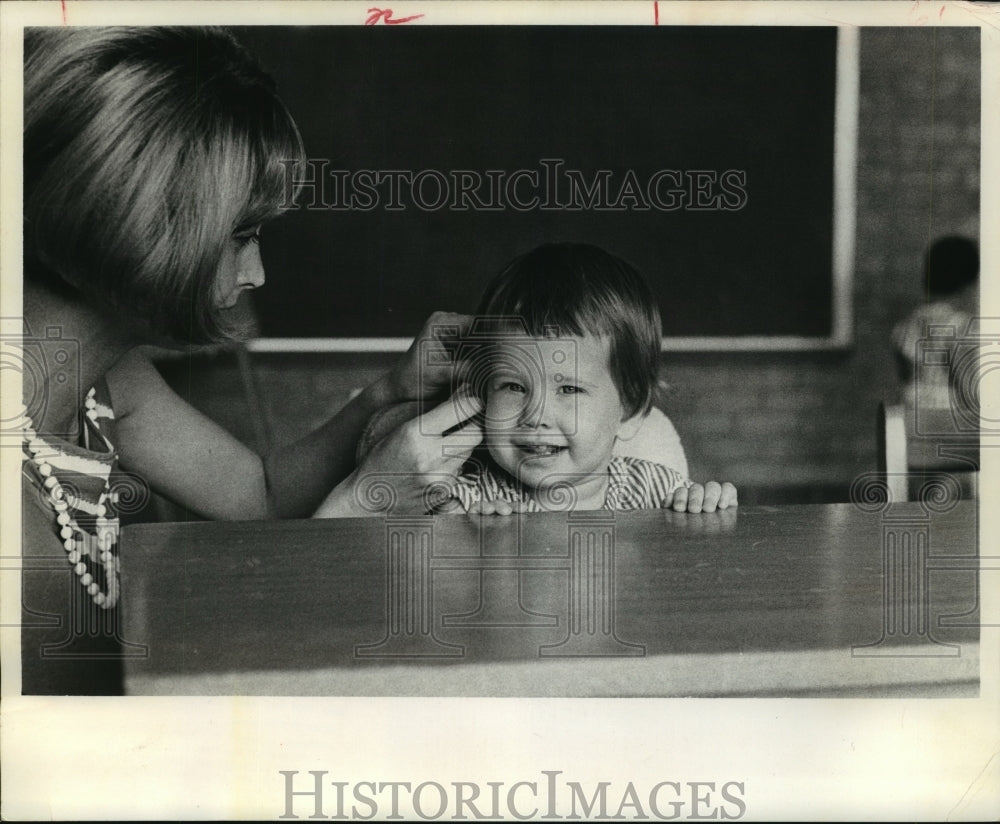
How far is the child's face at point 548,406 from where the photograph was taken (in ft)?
9.87

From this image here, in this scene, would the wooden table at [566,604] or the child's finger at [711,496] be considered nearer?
the wooden table at [566,604]

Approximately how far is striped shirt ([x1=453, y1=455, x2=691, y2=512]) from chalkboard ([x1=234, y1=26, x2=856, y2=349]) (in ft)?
1.08

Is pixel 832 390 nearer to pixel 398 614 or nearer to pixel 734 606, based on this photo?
pixel 734 606

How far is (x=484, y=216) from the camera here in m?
3.07

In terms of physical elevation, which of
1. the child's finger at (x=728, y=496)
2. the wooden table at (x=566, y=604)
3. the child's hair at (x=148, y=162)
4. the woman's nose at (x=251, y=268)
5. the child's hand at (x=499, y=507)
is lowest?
the wooden table at (x=566, y=604)

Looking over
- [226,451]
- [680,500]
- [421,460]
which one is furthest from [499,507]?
[226,451]

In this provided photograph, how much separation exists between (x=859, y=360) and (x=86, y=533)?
2.03 metres

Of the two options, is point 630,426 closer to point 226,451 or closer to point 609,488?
point 609,488

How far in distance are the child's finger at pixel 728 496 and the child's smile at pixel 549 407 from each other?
13.7 inches

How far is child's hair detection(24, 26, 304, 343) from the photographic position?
3012 mm

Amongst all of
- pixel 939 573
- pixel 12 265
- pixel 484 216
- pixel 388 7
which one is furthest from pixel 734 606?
pixel 12 265

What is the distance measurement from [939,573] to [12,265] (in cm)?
248

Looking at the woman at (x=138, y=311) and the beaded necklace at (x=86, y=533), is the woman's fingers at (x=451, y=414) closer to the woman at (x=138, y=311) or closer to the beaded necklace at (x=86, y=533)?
the woman at (x=138, y=311)

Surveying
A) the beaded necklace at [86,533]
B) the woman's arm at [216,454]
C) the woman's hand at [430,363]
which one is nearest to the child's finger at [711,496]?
the woman's hand at [430,363]
